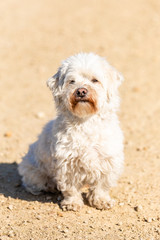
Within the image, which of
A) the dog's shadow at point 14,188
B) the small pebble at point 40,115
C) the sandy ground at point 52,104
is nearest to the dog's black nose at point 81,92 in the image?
the sandy ground at point 52,104

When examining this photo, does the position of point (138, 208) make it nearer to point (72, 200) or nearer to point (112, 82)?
point (72, 200)

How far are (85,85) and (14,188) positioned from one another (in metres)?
2.20

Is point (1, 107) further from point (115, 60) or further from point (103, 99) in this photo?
point (103, 99)

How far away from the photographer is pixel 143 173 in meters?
6.07

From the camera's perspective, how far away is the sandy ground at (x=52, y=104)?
4.73m

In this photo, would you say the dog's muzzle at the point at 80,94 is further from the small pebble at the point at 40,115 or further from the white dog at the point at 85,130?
the small pebble at the point at 40,115

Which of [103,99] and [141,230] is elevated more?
[103,99]

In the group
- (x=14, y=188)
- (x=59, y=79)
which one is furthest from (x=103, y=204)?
(x=59, y=79)

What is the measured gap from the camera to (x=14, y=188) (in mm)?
5828

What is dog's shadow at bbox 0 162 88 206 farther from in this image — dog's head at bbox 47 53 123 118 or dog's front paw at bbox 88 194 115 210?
dog's head at bbox 47 53 123 118

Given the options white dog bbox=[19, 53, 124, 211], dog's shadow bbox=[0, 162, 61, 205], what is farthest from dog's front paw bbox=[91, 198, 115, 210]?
dog's shadow bbox=[0, 162, 61, 205]

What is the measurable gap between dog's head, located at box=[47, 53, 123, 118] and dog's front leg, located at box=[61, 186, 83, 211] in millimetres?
1087

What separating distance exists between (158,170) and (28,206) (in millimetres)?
2242

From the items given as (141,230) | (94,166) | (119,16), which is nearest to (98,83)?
(94,166)
